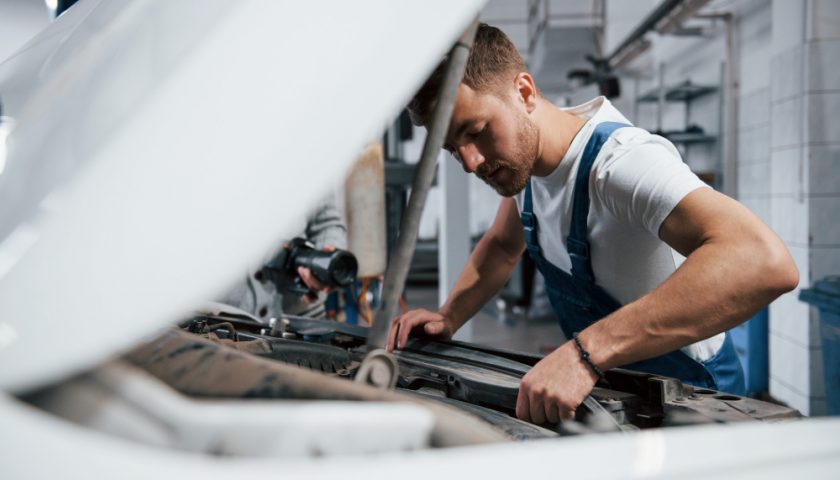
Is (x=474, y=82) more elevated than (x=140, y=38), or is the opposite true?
(x=474, y=82)

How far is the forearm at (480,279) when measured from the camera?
196 centimetres

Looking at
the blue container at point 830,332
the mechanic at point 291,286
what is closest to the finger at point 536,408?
the mechanic at point 291,286

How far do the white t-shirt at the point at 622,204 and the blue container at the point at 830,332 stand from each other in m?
1.32

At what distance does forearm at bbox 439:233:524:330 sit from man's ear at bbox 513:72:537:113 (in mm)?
709

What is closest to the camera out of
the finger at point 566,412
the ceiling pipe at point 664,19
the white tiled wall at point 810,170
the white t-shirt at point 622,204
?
the finger at point 566,412

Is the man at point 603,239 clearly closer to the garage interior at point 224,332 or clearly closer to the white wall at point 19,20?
the garage interior at point 224,332

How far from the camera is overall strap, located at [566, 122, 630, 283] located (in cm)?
146

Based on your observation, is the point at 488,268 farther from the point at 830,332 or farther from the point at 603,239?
the point at 830,332

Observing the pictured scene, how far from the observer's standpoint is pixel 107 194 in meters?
0.55

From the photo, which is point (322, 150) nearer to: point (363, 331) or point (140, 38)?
point (140, 38)

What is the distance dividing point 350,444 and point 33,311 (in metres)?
0.30

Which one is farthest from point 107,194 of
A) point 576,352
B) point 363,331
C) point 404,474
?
point 363,331

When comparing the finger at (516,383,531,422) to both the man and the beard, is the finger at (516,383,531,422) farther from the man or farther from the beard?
the beard

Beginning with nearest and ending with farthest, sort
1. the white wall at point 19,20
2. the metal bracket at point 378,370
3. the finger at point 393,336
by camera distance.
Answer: the metal bracket at point 378,370 < the finger at point 393,336 < the white wall at point 19,20
